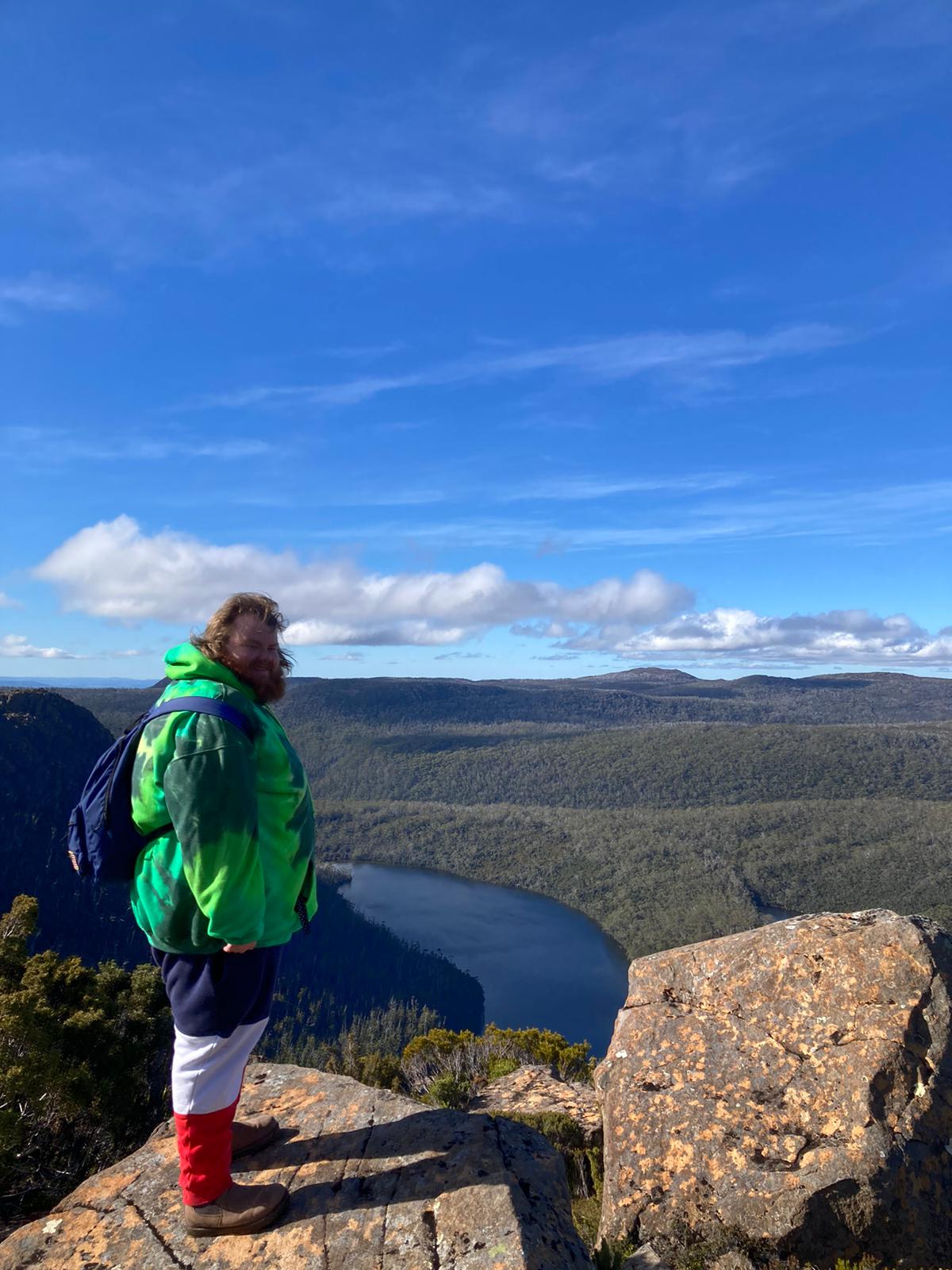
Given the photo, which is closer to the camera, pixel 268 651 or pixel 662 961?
pixel 268 651

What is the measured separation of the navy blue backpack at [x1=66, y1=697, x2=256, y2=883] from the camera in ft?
10.1

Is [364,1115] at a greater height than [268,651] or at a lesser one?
lesser

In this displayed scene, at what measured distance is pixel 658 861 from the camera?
13138 centimetres

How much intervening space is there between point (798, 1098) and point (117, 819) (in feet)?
15.4

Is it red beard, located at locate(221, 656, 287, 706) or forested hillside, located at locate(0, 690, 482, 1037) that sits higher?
red beard, located at locate(221, 656, 287, 706)

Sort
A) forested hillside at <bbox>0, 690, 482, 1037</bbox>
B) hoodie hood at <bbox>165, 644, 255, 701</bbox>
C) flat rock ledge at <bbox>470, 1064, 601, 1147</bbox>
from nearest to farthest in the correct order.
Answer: hoodie hood at <bbox>165, 644, 255, 701</bbox>, flat rock ledge at <bbox>470, 1064, 601, 1147</bbox>, forested hillside at <bbox>0, 690, 482, 1037</bbox>

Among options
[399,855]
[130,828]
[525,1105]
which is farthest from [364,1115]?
[399,855]

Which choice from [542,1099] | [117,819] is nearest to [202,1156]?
[117,819]

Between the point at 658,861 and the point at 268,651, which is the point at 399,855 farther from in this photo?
the point at 268,651

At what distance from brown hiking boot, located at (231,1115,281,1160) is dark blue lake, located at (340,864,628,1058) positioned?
73.7 m

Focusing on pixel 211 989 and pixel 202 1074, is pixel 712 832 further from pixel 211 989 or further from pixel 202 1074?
pixel 211 989

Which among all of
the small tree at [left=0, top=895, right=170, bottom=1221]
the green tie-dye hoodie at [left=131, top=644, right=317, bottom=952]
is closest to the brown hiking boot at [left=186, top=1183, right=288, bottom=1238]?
the green tie-dye hoodie at [left=131, top=644, right=317, bottom=952]

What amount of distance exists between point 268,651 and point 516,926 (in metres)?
118

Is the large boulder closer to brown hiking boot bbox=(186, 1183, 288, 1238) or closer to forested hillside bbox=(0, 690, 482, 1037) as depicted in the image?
brown hiking boot bbox=(186, 1183, 288, 1238)
